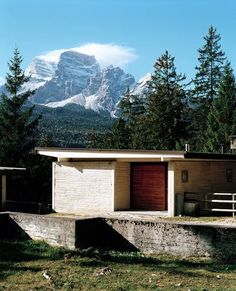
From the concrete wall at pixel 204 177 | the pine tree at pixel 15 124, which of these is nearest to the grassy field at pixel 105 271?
the concrete wall at pixel 204 177

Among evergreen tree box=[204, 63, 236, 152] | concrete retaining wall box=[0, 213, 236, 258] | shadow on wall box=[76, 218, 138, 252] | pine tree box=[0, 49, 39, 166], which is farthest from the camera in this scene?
evergreen tree box=[204, 63, 236, 152]

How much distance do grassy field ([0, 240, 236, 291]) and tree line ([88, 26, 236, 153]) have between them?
27.5 meters

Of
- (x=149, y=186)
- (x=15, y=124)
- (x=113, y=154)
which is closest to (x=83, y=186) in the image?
(x=113, y=154)

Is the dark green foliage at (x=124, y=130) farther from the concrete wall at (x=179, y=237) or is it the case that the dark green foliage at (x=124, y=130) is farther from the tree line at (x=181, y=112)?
the concrete wall at (x=179, y=237)

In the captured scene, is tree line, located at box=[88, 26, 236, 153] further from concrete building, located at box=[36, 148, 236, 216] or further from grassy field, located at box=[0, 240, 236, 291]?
grassy field, located at box=[0, 240, 236, 291]

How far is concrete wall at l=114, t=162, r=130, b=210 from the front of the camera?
21.0 metres

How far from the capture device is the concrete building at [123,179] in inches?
813

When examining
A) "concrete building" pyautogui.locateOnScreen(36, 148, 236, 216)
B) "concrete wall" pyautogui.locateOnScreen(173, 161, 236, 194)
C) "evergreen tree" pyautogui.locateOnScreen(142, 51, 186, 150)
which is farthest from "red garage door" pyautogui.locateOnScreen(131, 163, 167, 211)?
"evergreen tree" pyautogui.locateOnScreen(142, 51, 186, 150)

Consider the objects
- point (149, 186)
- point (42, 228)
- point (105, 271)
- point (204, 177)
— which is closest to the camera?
point (105, 271)

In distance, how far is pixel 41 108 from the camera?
7736 inches

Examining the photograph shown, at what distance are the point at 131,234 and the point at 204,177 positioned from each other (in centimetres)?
730

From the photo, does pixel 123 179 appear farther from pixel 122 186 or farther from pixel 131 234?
pixel 131 234

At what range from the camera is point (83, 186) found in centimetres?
2170

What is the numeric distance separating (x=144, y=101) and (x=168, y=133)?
11216 mm
